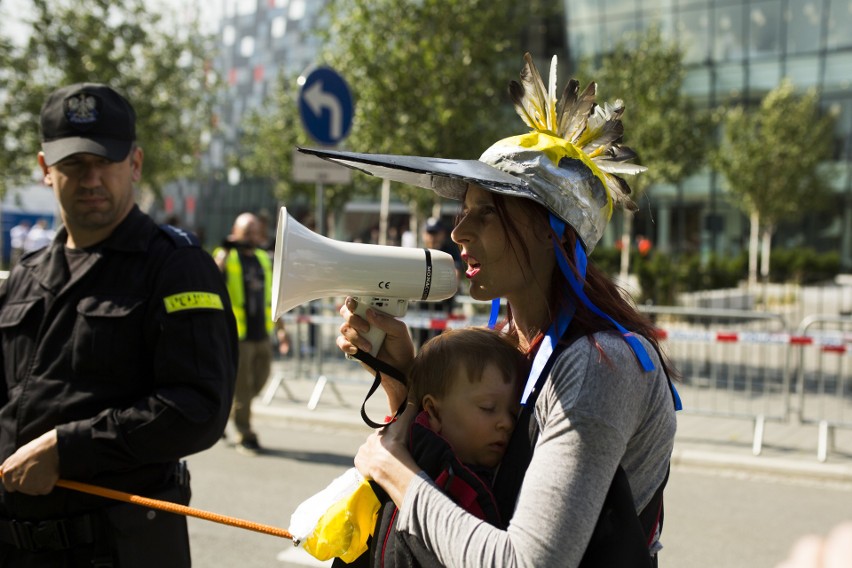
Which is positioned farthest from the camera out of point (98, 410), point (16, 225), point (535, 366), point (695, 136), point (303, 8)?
point (303, 8)

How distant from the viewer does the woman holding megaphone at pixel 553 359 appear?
4.63ft

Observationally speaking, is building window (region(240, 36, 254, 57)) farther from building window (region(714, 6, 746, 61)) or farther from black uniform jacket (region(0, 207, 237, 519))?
black uniform jacket (region(0, 207, 237, 519))

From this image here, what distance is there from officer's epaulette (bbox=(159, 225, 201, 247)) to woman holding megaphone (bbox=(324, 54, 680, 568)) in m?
0.74

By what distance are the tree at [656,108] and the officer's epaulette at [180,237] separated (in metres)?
17.6

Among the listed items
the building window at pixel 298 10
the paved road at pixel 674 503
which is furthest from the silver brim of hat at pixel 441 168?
the building window at pixel 298 10

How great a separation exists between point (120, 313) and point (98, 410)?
0.26 metres

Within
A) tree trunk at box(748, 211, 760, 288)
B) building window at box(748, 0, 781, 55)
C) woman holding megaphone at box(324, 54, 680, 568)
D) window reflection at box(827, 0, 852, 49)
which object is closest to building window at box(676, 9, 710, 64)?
building window at box(748, 0, 781, 55)

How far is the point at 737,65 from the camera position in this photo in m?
28.8

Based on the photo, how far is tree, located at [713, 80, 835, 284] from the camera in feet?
77.6

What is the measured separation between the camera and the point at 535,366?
5.24ft

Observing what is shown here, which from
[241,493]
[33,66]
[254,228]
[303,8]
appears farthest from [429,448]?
[303,8]

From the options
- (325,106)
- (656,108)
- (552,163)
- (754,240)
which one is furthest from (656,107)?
(552,163)

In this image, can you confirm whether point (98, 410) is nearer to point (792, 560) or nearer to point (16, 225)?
point (792, 560)

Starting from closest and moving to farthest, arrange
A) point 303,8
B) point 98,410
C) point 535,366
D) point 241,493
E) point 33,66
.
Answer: point 535,366 < point 98,410 < point 241,493 < point 33,66 < point 303,8
